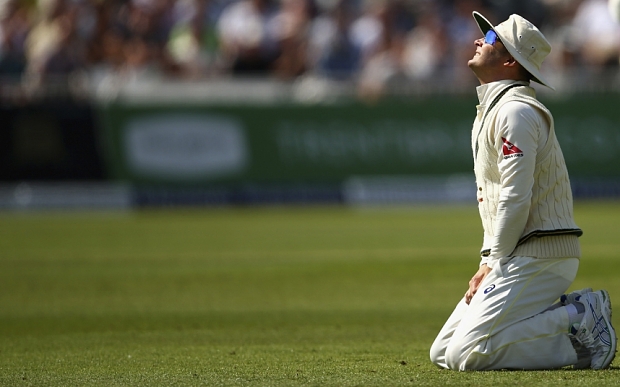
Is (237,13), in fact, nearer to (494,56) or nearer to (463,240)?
(463,240)

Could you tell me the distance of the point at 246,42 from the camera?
20.8 metres

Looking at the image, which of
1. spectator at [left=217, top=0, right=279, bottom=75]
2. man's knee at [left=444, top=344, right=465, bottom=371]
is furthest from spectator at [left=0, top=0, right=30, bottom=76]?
man's knee at [left=444, top=344, right=465, bottom=371]

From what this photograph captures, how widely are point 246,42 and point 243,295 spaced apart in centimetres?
1126

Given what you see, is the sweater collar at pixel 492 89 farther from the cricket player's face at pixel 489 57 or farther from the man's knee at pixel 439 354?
the man's knee at pixel 439 354

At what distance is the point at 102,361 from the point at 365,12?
1701 cm

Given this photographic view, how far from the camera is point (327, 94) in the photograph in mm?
20219

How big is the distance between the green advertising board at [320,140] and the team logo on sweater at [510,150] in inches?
556

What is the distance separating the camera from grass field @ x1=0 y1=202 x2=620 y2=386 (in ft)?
19.8

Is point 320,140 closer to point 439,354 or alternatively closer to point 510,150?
point 439,354

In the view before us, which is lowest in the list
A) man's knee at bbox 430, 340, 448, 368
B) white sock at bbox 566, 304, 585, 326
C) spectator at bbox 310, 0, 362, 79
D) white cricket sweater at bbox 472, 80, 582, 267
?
man's knee at bbox 430, 340, 448, 368

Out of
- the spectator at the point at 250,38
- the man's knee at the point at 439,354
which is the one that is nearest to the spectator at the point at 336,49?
the spectator at the point at 250,38

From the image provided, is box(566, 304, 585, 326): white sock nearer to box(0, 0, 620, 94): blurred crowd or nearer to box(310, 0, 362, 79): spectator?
box(0, 0, 620, 94): blurred crowd

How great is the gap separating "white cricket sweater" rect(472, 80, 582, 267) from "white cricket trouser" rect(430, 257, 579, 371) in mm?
106

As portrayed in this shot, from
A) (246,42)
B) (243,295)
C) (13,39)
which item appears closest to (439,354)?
(243,295)
